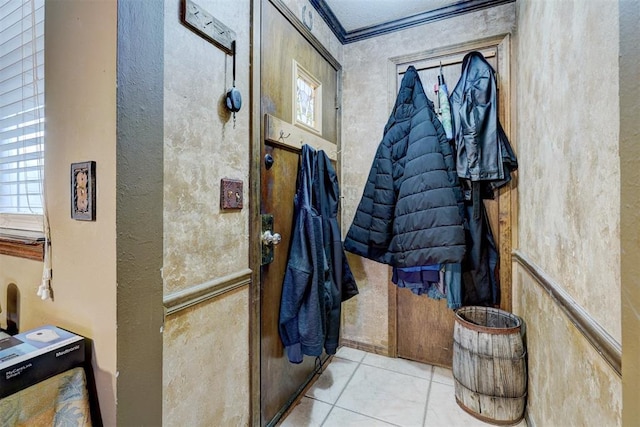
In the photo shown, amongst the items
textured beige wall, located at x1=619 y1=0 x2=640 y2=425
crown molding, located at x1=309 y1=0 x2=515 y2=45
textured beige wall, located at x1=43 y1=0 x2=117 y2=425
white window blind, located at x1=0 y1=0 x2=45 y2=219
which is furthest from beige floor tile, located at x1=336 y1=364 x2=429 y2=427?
crown molding, located at x1=309 y1=0 x2=515 y2=45

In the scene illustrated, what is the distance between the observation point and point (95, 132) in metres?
0.76

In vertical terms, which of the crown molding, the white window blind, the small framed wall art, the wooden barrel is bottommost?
the wooden barrel

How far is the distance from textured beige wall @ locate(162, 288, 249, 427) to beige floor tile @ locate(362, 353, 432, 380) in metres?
1.04

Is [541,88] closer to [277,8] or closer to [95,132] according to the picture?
[277,8]

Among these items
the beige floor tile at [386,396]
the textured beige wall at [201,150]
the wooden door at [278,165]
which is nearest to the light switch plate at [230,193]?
the textured beige wall at [201,150]

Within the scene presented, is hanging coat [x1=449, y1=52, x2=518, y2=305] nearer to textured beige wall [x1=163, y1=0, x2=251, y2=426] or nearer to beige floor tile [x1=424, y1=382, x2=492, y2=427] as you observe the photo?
beige floor tile [x1=424, y1=382, x2=492, y2=427]

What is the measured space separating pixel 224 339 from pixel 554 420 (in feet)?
4.20

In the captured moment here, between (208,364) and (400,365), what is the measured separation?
141 centimetres

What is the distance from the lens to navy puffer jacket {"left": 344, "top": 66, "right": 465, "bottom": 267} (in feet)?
5.32

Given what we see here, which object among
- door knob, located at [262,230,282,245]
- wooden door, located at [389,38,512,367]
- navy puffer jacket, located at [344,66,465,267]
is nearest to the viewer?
door knob, located at [262,230,282,245]

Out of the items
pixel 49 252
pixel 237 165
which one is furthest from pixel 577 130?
pixel 49 252

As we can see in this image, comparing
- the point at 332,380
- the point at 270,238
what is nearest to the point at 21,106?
the point at 270,238

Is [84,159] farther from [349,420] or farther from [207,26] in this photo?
[349,420]

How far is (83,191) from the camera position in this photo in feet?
2.54
